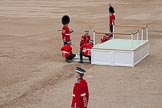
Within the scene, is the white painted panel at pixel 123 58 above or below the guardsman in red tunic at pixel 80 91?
below

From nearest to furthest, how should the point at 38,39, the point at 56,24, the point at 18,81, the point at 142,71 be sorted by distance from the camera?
1. the point at 18,81
2. the point at 142,71
3. the point at 38,39
4. the point at 56,24

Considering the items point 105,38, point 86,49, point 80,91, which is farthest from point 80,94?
point 105,38

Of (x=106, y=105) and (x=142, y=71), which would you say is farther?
(x=142, y=71)

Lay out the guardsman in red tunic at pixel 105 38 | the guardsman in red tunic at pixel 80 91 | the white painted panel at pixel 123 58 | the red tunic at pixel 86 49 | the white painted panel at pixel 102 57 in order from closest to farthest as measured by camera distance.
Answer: the guardsman in red tunic at pixel 80 91
the white painted panel at pixel 123 58
the white painted panel at pixel 102 57
the red tunic at pixel 86 49
the guardsman in red tunic at pixel 105 38

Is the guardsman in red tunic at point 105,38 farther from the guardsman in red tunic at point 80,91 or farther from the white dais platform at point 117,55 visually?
the guardsman in red tunic at point 80,91

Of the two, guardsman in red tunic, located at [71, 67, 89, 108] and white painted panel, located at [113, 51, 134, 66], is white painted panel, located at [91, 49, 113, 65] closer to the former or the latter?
white painted panel, located at [113, 51, 134, 66]

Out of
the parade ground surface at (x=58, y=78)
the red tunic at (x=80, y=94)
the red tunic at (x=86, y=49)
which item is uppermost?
the red tunic at (x=80, y=94)

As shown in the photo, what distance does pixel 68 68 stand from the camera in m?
20.6

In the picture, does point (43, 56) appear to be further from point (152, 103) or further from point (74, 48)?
point (152, 103)

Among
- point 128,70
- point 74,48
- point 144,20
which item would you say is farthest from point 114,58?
point 144,20

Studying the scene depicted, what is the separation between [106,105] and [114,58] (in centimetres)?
630

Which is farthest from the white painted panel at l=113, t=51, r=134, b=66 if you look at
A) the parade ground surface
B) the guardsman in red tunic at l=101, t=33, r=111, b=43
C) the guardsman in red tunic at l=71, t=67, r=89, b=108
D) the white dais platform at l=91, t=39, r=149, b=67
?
the guardsman in red tunic at l=71, t=67, r=89, b=108

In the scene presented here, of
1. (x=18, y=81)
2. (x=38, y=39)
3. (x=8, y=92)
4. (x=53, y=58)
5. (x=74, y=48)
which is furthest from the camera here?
(x=38, y=39)

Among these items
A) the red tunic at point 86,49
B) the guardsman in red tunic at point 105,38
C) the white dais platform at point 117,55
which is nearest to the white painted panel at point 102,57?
the white dais platform at point 117,55
